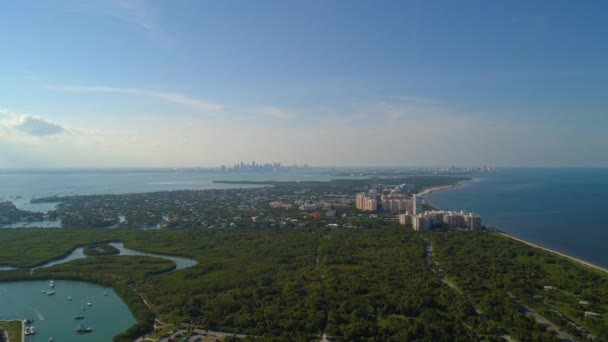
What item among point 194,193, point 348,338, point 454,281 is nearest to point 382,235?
point 454,281

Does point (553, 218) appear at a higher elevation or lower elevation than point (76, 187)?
lower

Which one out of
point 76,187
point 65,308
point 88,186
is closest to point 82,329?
point 65,308

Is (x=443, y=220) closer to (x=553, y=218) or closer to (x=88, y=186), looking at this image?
(x=553, y=218)

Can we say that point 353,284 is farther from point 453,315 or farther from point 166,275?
point 166,275

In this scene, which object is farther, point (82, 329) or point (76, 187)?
point (76, 187)

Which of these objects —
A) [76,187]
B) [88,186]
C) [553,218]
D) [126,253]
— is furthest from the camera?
[88,186]

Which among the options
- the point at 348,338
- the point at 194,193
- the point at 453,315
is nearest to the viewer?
the point at 348,338

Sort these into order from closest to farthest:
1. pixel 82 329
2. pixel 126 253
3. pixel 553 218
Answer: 1. pixel 82 329
2. pixel 126 253
3. pixel 553 218

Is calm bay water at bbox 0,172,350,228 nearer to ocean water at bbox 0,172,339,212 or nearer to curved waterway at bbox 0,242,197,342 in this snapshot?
ocean water at bbox 0,172,339,212

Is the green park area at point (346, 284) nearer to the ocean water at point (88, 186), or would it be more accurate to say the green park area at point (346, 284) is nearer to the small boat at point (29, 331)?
the small boat at point (29, 331)
